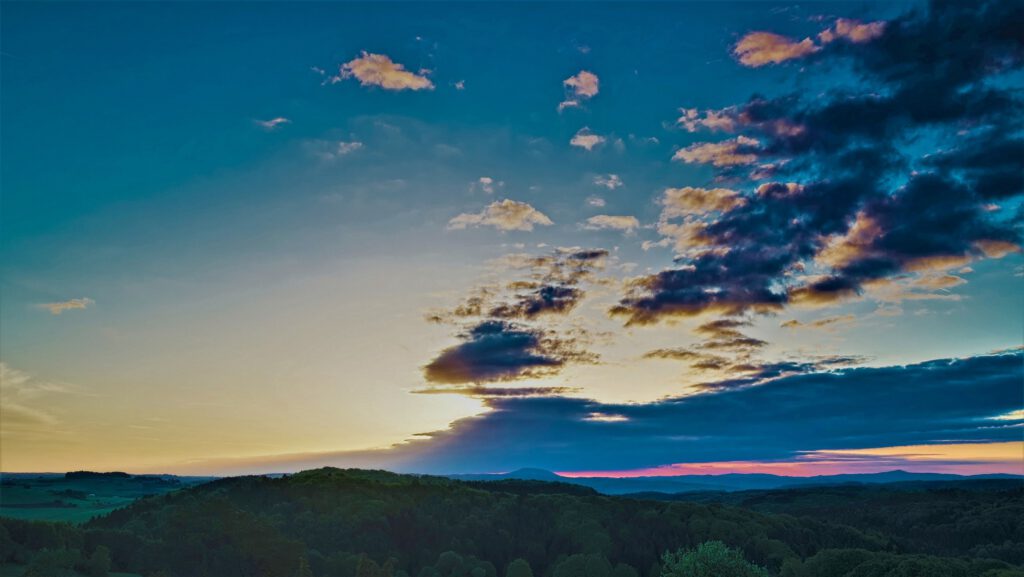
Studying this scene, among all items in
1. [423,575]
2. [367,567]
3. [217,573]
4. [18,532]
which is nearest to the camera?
[18,532]

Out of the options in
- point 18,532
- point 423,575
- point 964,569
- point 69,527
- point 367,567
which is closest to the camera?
point 18,532

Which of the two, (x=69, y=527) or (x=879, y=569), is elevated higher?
(x=69, y=527)

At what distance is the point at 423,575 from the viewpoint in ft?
646

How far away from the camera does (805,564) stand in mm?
169500

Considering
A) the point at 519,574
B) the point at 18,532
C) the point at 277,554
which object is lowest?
the point at 519,574

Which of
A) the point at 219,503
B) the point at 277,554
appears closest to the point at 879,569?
the point at 277,554

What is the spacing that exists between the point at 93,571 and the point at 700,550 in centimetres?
9230

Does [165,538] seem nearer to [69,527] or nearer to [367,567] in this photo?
[69,527]

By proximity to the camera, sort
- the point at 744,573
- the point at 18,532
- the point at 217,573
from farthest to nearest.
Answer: the point at 217,573 → the point at 18,532 → the point at 744,573

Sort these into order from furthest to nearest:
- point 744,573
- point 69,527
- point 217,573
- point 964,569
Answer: point 964,569 → point 217,573 → point 69,527 → point 744,573

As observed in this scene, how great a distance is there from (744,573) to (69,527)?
126m

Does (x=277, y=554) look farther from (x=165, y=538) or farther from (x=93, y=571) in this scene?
(x=93, y=571)

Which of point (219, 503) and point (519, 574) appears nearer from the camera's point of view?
point (219, 503)

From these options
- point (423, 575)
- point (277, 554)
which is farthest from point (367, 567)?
point (423, 575)
